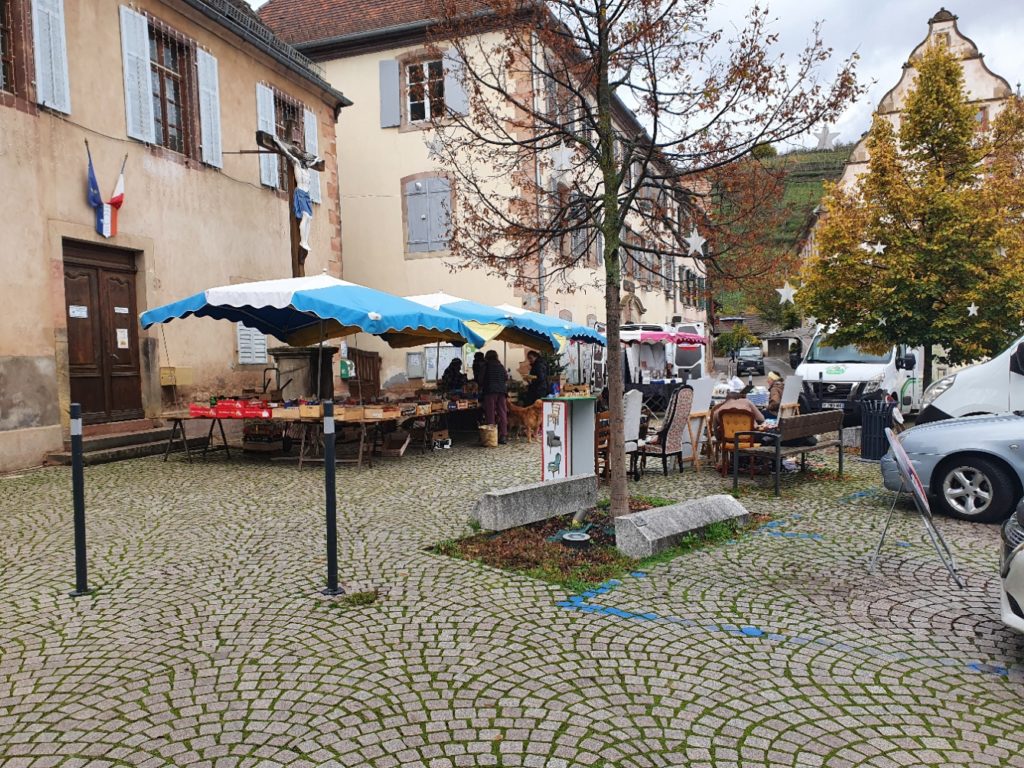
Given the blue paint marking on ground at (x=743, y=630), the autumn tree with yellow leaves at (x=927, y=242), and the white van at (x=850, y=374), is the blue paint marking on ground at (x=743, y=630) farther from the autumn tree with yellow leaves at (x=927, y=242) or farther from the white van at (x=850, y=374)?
the white van at (x=850, y=374)

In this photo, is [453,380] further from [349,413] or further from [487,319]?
[349,413]

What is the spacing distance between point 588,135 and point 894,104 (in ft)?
104

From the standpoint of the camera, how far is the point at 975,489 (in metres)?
6.43

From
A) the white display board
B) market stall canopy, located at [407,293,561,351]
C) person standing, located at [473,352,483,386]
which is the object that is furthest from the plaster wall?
the white display board

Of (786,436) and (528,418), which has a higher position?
(786,436)

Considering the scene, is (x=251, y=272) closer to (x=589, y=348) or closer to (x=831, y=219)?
(x=831, y=219)

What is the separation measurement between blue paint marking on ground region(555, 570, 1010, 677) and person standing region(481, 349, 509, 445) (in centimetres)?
837

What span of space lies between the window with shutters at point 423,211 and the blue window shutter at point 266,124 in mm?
5165

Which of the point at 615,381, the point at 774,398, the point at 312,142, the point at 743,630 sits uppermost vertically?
the point at 312,142

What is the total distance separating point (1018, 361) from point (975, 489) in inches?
126

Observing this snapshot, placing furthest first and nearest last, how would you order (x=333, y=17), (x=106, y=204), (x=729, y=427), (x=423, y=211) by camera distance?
(x=333, y=17)
(x=423, y=211)
(x=106, y=204)
(x=729, y=427)

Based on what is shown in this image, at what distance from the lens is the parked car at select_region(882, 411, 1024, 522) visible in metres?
6.26

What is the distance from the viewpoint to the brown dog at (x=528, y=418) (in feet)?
44.7

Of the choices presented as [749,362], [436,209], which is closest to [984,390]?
[436,209]
